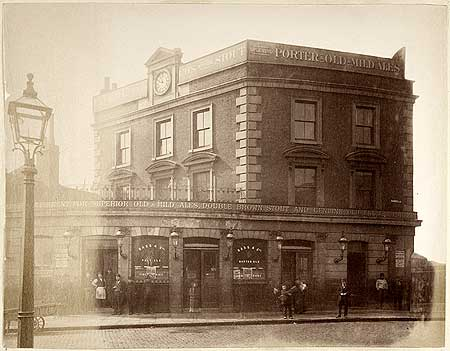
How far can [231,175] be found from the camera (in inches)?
238

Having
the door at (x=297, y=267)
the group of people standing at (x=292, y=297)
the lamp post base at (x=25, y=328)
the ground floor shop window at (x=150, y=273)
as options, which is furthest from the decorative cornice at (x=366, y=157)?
the lamp post base at (x=25, y=328)

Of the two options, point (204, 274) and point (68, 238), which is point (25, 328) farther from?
point (204, 274)

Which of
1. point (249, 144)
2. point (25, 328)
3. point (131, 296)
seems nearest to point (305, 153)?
point (249, 144)

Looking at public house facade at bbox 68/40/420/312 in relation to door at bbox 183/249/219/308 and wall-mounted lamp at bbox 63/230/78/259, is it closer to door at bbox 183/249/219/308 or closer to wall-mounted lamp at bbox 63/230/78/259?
door at bbox 183/249/219/308

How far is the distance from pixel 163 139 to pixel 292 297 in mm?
1723

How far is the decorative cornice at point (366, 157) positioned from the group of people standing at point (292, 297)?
113 cm

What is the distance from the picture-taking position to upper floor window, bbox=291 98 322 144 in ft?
20.0

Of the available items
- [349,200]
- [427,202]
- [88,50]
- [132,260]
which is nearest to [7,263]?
[132,260]

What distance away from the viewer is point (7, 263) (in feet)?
18.3

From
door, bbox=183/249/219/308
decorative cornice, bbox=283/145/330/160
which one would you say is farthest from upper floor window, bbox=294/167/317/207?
door, bbox=183/249/219/308

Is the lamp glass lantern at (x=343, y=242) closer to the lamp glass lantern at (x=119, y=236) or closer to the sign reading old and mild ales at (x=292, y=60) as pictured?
the sign reading old and mild ales at (x=292, y=60)

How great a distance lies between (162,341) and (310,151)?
2001mm

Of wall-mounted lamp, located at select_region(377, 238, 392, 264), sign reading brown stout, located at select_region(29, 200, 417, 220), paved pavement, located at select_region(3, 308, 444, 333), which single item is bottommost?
paved pavement, located at select_region(3, 308, 444, 333)

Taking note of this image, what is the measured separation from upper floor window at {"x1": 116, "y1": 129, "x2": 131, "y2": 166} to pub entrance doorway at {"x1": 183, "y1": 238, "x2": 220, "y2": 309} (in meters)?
0.87
